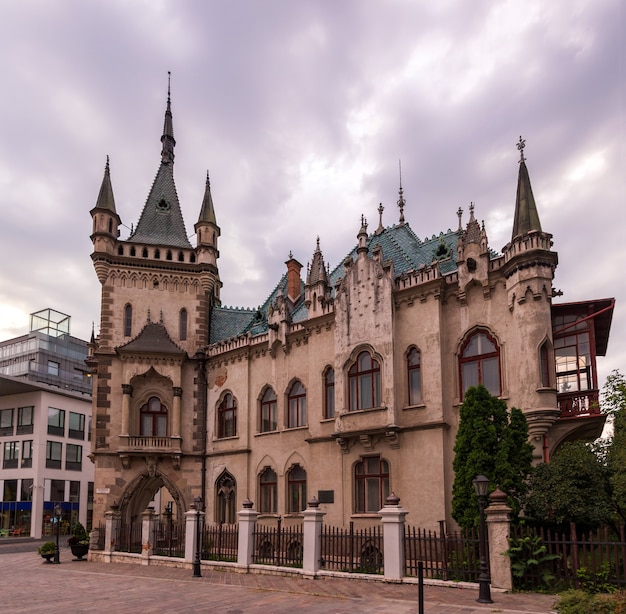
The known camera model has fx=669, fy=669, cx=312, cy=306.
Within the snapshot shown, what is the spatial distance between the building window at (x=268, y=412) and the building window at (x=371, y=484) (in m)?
5.89

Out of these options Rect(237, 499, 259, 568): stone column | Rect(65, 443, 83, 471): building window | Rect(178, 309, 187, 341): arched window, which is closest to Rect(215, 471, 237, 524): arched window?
Rect(178, 309, 187, 341): arched window

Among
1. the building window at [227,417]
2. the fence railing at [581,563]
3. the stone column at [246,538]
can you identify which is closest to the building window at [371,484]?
the stone column at [246,538]

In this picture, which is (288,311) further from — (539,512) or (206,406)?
(539,512)

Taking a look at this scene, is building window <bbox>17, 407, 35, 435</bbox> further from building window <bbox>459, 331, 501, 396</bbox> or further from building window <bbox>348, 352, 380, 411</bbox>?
building window <bbox>459, 331, 501, 396</bbox>

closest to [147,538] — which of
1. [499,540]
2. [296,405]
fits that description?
[296,405]

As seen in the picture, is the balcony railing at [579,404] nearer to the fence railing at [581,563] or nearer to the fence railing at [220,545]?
the fence railing at [581,563]

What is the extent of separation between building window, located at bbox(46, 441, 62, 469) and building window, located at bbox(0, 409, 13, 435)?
12.3 feet

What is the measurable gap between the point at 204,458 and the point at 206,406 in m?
2.51

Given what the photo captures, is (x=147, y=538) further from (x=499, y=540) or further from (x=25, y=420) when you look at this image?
(x=25, y=420)

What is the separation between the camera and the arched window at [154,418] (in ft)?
106

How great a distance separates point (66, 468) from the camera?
59.4 m

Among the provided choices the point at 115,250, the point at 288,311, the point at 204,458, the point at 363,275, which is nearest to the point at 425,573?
the point at 363,275

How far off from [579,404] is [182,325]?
19677 mm

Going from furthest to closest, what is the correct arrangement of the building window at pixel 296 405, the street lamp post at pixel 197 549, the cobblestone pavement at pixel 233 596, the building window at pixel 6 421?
the building window at pixel 6 421 < the building window at pixel 296 405 < the street lamp post at pixel 197 549 < the cobblestone pavement at pixel 233 596
